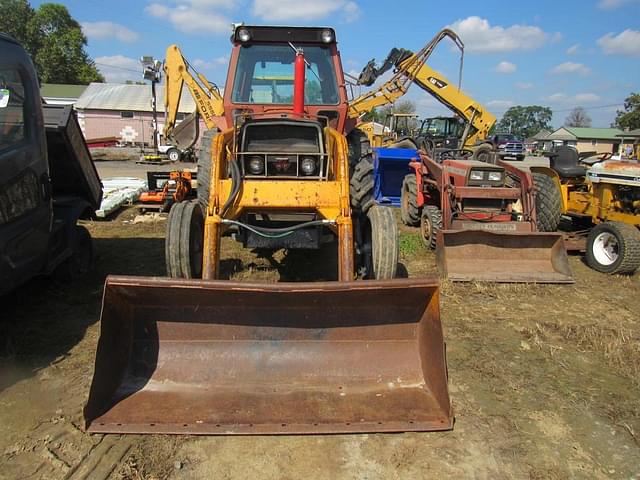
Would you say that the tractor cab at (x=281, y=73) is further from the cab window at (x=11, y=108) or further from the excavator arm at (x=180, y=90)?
the excavator arm at (x=180, y=90)

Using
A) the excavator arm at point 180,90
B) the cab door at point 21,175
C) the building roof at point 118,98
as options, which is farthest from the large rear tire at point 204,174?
the building roof at point 118,98

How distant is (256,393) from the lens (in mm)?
3057

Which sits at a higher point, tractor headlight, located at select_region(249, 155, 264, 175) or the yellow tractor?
tractor headlight, located at select_region(249, 155, 264, 175)

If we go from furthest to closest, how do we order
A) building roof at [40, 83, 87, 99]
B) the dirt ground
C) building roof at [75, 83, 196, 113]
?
building roof at [40, 83, 87, 99], building roof at [75, 83, 196, 113], the dirt ground

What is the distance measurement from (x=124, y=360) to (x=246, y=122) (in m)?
2.54

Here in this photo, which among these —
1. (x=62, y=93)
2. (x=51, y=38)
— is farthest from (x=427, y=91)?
(x=51, y=38)

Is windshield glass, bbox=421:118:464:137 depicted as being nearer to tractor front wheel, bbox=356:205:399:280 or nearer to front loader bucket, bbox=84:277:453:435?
tractor front wheel, bbox=356:205:399:280

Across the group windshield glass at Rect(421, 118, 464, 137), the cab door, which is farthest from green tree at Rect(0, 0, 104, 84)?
the cab door

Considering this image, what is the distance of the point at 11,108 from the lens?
398cm

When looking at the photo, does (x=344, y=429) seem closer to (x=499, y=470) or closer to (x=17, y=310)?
(x=499, y=470)

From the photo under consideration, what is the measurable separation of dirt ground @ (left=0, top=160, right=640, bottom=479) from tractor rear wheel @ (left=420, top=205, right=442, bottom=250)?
1943 mm

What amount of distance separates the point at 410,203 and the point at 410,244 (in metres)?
1.29

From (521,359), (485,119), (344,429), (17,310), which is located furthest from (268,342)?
(485,119)

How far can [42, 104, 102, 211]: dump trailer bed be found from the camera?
5.20 m
